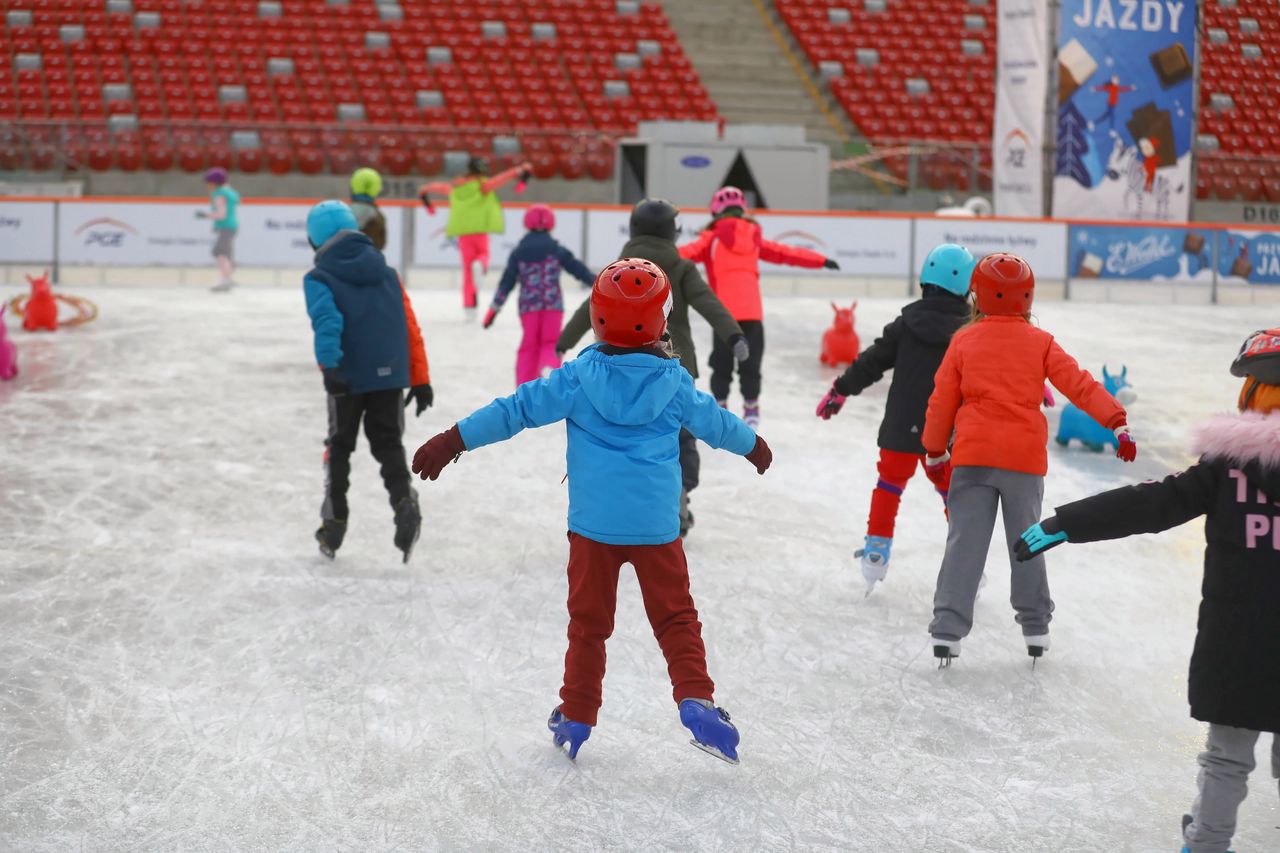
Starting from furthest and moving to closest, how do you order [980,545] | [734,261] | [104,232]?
1. [104,232]
2. [734,261]
3. [980,545]

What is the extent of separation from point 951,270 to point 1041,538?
1.93 m

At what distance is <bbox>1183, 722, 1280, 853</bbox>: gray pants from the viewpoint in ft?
9.29

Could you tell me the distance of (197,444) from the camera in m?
7.53

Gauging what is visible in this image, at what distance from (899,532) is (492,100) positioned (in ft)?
54.8

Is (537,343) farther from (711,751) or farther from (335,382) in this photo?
(711,751)

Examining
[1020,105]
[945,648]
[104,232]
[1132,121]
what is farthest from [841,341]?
[104,232]

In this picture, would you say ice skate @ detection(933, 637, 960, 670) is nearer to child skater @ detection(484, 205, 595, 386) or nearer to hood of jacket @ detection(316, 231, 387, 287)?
hood of jacket @ detection(316, 231, 387, 287)

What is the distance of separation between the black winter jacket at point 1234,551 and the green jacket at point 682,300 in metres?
2.70

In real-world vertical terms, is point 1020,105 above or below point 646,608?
above

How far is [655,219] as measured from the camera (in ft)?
17.6

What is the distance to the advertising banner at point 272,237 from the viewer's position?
15.9 metres

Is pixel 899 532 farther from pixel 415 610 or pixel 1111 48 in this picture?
pixel 1111 48

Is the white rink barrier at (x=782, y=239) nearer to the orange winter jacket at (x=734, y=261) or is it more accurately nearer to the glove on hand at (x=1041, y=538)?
the orange winter jacket at (x=734, y=261)

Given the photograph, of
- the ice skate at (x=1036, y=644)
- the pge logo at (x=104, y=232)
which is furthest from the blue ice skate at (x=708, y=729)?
the pge logo at (x=104, y=232)
